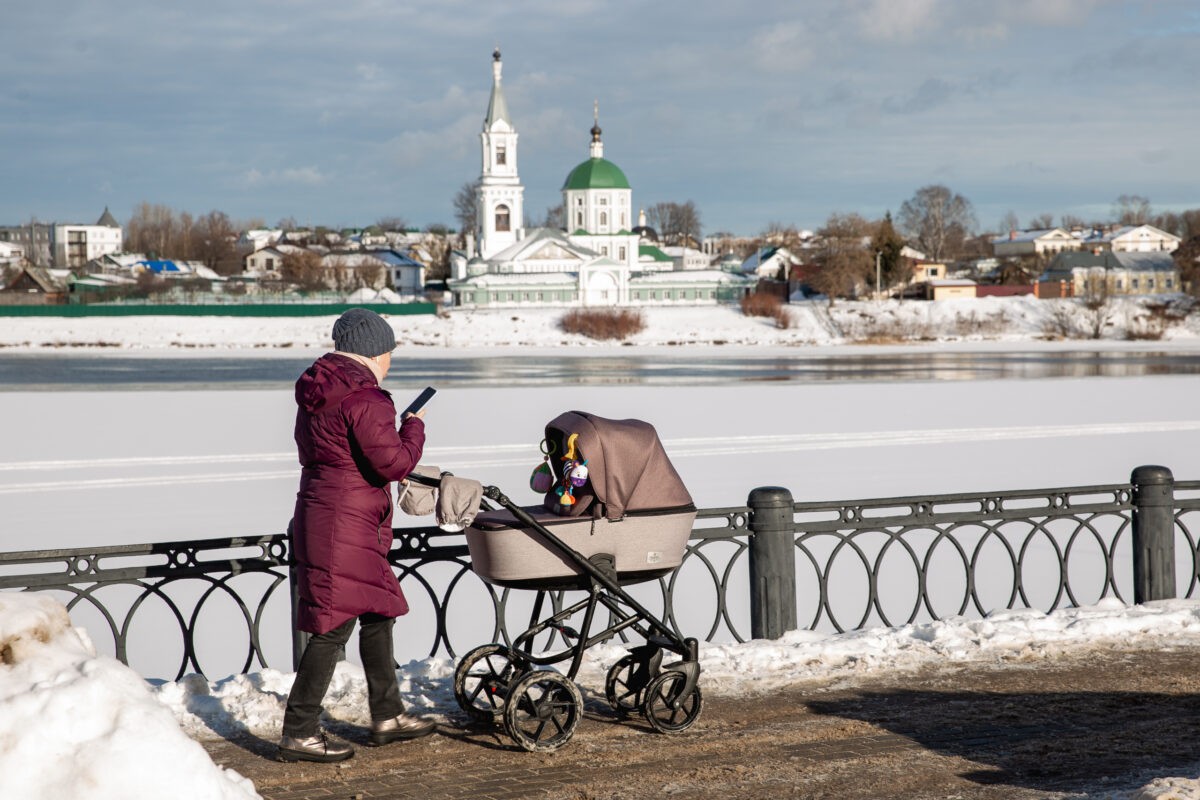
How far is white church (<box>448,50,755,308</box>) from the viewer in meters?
81.4

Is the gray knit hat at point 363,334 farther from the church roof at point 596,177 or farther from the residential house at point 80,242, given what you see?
the residential house at point 80,242

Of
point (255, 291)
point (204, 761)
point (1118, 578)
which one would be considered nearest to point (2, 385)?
point (1118, 578)

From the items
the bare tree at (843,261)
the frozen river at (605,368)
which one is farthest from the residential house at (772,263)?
the frozen river at (605,368)

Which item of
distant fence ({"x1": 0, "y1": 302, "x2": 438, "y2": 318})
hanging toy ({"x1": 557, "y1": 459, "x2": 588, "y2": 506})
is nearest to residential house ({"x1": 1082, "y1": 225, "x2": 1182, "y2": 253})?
distant fence ({"x1": 0, "y1": 302, "x2": 438, "y2": 318})

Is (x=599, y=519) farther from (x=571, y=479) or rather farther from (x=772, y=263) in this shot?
(x=772, y=263)

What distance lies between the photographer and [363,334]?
496 centimetres

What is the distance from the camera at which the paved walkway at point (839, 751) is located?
4672mm

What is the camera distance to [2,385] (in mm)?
32719

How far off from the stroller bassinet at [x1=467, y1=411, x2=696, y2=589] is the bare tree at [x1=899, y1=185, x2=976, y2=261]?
115 m

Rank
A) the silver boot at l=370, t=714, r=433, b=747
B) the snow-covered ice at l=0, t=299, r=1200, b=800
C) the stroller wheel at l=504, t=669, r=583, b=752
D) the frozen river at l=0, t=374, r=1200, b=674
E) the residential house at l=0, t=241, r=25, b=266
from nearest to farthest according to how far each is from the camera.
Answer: the snow-covered ice at l=0, t=299, r=1200, b=800, the stroller wheel at l=504, t=669, r=583, b=752, the silver boot at l=370, t=714, r=433, b=747, the frozen river at l=0, t=374, r=1200, b=674, the residential house at l=0, t=241, r=25, b=266

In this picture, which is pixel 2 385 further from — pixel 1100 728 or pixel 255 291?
pixel 255 291

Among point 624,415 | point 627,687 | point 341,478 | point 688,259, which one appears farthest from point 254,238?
point 341,478

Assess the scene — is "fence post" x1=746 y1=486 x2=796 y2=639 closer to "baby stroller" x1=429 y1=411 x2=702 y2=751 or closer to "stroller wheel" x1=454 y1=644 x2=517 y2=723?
"baby stroller" x1=429 y1=411 x2=702 y2=751

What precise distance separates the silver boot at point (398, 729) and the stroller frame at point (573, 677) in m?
0.22
